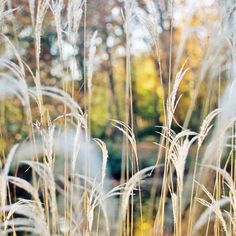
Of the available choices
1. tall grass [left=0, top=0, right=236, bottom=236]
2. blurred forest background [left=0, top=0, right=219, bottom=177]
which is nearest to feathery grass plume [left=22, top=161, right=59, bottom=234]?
tall grass [left=0, top=0, right=236, bottom=236]

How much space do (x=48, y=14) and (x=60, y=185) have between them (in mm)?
831

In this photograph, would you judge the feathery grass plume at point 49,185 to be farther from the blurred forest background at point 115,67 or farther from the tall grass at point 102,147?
the blurred forest background at point 115,67

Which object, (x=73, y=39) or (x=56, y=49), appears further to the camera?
(x=56, y=49)

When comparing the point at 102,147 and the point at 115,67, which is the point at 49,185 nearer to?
the point at 102,147

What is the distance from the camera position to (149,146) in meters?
2.27

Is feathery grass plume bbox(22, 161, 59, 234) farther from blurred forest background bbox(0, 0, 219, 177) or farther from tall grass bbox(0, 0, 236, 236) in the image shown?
blurred forest background bbox(0, 0, 219, 177)

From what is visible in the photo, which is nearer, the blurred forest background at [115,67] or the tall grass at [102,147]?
the tall grass at [102,147]

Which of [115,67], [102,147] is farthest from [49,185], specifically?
[115,67]

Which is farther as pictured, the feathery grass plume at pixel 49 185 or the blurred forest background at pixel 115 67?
the blurred forest background at pixel 115 67

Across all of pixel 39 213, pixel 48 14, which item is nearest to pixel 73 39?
pixel 39 213

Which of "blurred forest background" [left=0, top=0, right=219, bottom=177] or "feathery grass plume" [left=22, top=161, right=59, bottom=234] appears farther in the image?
"blurred forest background" [left=0, top=0, right=219, bottom=177]

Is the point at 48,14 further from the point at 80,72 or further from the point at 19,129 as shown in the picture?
the point at 19,129

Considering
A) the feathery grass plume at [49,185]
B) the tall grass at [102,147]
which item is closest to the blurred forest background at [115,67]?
the tall grass at [102,147]

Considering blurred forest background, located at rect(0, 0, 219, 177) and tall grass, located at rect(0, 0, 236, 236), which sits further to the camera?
blurred forest background, located at rect(0, 0, 219, 177)
